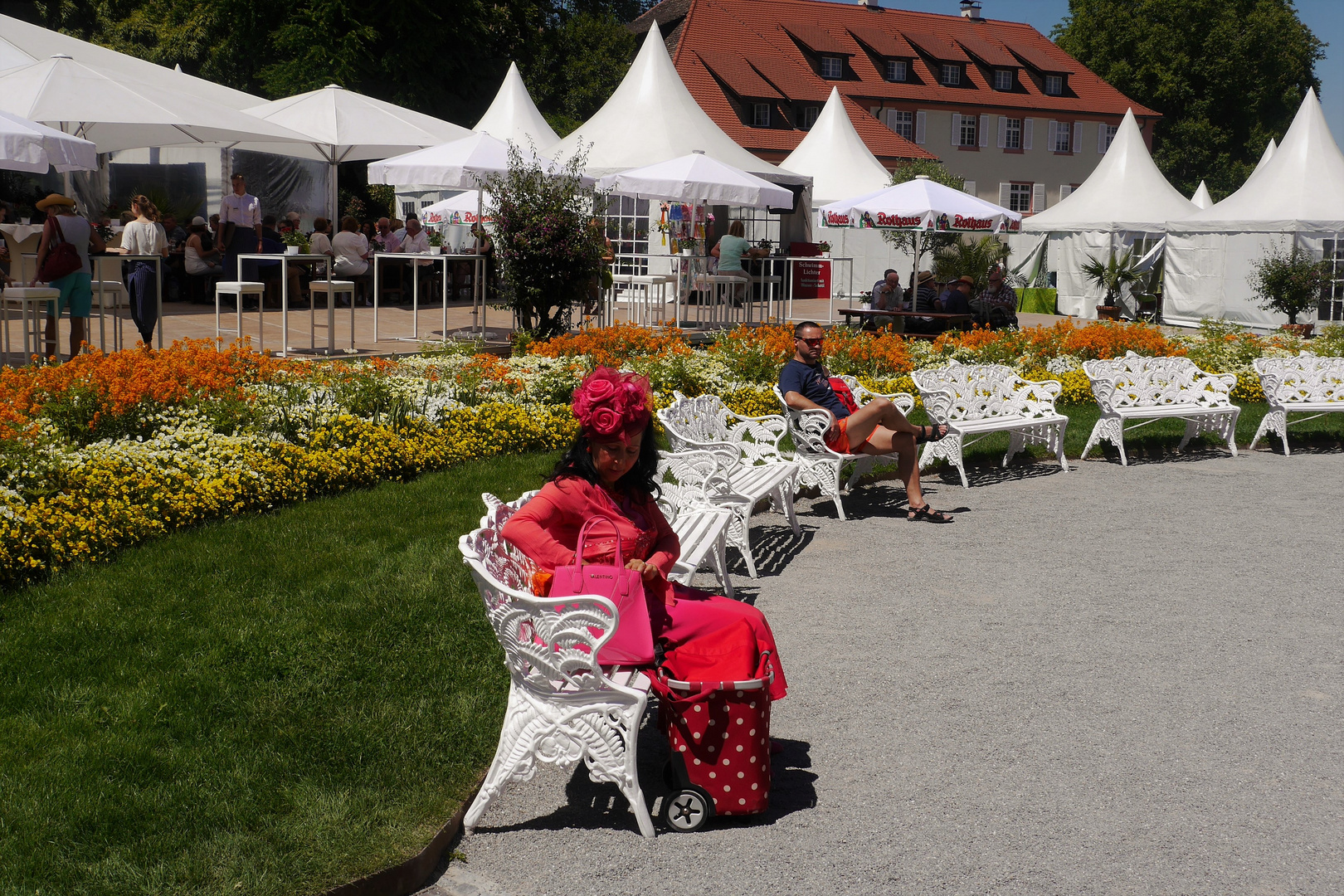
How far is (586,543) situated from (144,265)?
373 inches

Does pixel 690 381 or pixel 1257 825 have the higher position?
pixel 690 381

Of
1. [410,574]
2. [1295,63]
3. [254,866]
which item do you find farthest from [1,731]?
[1295,63]

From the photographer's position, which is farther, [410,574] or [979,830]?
[410,574]

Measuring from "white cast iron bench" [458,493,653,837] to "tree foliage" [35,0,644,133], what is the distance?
31.2 meters

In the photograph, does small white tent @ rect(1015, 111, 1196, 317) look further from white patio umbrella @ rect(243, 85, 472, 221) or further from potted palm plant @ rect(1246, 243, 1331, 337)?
white patio umbrella @ rect(243, 85, 472, 221)

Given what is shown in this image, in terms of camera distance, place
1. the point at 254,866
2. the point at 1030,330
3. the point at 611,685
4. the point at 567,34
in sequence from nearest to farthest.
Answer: the point at 254,866, the point at 611,685, the point at 1030,330, the point at 567,34

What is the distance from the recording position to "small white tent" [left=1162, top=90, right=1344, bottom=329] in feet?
76.2

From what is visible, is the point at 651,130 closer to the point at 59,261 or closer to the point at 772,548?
the point at 59,261

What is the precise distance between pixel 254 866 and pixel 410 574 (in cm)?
254

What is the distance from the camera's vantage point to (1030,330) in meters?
14.2

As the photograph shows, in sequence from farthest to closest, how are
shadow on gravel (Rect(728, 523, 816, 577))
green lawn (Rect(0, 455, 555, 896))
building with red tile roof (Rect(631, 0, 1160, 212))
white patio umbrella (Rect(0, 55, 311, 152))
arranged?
building with red tile roof (Rect(631, 0, 1160, 212))
white patio umbrella (Rect(0, 55, 311, 152))
shadow on gravel (Rect(728, 523, 816, 577))
green lawn (Rect(0, 455, 555, 896))

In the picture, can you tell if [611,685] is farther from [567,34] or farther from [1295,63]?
[1295,63]

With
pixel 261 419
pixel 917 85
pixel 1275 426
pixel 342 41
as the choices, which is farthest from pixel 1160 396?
pixel 917 85

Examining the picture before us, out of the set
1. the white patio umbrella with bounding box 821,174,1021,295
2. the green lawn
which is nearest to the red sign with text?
the white patio umbrella with bounding box 821,174,1021,295
